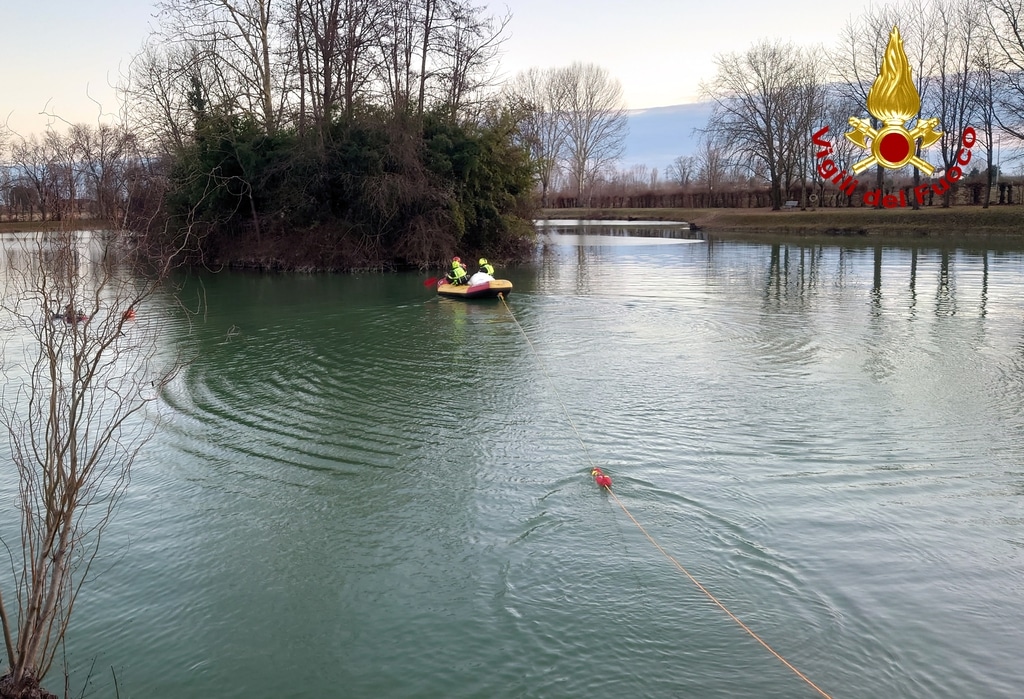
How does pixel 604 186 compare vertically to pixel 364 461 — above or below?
above

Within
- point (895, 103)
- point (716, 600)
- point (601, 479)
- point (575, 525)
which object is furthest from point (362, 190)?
point (716, 600)

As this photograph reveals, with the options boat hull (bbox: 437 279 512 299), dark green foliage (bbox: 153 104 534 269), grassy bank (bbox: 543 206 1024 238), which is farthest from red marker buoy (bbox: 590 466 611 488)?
grassy bank (bbox: 543 206 1024 238)

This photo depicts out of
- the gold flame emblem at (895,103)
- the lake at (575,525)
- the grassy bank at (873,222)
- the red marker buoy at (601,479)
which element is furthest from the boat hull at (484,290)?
the grassy bank at (873,222)

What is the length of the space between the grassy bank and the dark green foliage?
825 inches

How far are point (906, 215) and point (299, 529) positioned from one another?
4086cm

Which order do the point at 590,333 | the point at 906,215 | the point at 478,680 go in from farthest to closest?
1. the point at 906,215
2. the point at 590,333
3. the point at 478,680

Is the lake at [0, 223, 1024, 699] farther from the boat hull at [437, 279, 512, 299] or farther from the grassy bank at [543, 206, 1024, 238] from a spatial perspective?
the grassy bank at [543, 206, 1024, 238]

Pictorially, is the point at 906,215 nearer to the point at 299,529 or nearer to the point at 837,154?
the point at 837,154

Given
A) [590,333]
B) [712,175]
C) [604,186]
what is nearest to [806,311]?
[590,333]

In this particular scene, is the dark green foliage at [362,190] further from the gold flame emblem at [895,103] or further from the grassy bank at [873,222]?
the grassy bank at [873,222]

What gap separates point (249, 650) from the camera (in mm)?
4883

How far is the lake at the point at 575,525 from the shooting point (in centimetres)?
469

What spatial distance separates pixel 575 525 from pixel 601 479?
858mm

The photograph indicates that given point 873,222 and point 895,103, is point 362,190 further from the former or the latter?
point 873,222
